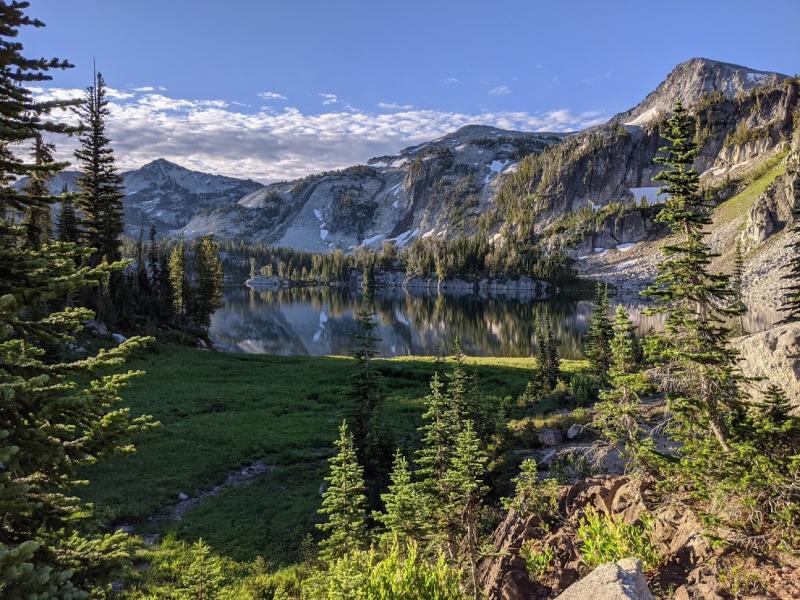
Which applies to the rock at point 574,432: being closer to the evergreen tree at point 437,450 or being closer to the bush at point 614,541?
the evergreen tree at point 437,450

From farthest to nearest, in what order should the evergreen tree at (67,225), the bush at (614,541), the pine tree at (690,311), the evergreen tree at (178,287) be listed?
the evergreen tree at (178,287), the evergreen tree at (67,225), the pine tree at (690,311), the bush at (614,541)

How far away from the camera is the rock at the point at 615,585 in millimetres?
5797

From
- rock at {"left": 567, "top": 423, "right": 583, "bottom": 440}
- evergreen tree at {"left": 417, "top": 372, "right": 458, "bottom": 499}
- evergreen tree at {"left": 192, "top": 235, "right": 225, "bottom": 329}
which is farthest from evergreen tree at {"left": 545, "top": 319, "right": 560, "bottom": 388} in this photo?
evergreen tree at {"left": 192, "top": 235, "right": 225, "bottom": 329}

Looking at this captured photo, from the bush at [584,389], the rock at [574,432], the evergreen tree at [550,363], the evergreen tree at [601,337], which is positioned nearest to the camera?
the rock at [574,432]

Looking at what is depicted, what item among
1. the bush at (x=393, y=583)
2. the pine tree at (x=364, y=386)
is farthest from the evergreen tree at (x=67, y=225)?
the bush at (x=393, y=583)

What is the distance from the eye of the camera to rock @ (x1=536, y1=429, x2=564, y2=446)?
24.5 metres

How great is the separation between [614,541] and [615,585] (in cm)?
424

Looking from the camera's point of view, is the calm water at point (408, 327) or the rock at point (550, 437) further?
the calm water at point (408, 327)

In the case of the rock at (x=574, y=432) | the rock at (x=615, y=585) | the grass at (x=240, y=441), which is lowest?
the grass at (x=240, y=441)

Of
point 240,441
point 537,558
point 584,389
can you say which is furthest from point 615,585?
point 584,389

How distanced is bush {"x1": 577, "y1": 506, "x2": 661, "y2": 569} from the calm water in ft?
137

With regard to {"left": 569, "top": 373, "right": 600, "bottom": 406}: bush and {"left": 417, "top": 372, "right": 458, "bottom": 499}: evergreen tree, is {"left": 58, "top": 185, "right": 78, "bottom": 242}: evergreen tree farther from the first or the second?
{"left": 417, "top": 372, "right": 458, "bottom": 499}: evergreen tree

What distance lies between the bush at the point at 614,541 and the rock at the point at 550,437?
14257mm

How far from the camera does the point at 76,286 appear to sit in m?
6.39
